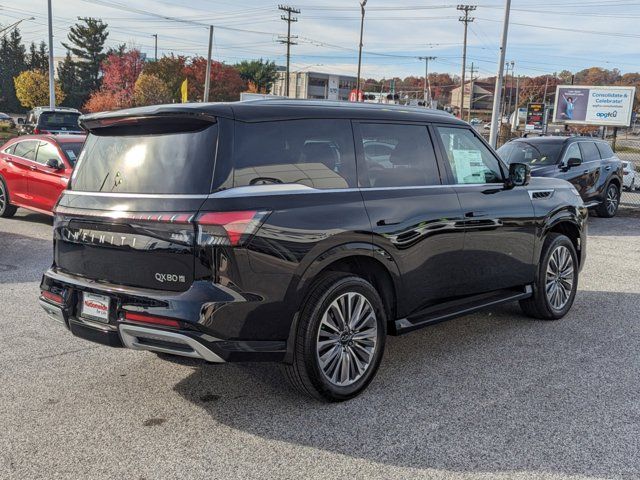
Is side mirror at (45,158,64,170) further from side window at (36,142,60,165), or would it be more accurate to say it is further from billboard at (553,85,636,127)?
billboard at (553,85,636,127)

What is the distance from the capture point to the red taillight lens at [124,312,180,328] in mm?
3473

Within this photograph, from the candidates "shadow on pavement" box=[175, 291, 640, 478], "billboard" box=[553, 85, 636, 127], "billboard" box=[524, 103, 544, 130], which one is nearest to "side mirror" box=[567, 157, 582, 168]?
"shadow on pavement" box=[175, 291, 640, 478]

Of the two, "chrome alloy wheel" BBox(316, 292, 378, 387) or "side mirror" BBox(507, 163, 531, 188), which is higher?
"side mirror" BBox(507, 163, 531, 188)

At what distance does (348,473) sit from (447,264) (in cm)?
201

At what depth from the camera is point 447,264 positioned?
4.73m

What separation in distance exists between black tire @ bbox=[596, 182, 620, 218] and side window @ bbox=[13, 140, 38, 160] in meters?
11.6

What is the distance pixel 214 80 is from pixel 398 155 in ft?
256

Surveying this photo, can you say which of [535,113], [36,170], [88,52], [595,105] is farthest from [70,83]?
[36,170]

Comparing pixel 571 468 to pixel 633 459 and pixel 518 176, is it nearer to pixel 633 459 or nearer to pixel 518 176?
pixel 633 459

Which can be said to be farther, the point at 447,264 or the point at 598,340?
the point at 598,340

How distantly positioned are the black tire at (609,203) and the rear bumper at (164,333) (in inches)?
483

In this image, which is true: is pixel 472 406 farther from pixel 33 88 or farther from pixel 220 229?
pixel 33 88

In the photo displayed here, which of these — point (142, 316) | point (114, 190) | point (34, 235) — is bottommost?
point (34, 235)

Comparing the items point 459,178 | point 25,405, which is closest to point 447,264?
point 459,178
